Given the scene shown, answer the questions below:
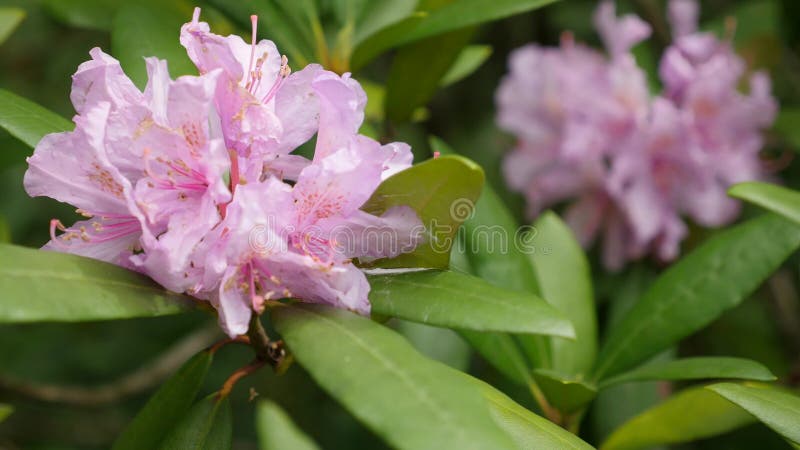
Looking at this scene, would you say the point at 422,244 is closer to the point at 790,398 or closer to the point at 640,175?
the point at 790,398

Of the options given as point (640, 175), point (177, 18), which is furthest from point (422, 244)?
point (640, 175)

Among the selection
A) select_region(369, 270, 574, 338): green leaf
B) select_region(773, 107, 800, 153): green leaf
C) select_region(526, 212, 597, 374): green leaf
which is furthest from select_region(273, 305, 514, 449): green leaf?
select_region(773, 107, 800, 153): green leaf

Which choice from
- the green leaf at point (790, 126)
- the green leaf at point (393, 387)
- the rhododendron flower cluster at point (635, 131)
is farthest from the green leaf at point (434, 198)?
the green leaf at point (790, 126)

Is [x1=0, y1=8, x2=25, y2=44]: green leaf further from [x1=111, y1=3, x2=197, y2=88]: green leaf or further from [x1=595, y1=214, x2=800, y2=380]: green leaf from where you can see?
[x1=595, y1=214, x2=800, y2=380]: green leaf

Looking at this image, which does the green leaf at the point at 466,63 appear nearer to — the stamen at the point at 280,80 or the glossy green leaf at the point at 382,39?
the glossy green leaf at the point at 382,39

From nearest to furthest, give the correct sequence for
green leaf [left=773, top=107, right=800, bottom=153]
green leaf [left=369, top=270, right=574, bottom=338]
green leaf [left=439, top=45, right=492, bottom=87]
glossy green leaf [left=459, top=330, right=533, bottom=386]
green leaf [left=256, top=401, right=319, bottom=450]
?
1. green leaf [left=256, top=401, right=319, bottom=450]
2. green leaf [left=369, top=270, right=574, bottom=338]
3. glossy green leaf [left=459, top=330, right=533, bottom=386]
4. green leaf [left=439, top=45, right=492, bottom=87]
5. green leaf [left=773, top=107, right=800, bottom=153]

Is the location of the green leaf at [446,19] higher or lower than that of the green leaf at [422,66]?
higher

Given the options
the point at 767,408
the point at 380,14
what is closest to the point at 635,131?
the point at 380,14
